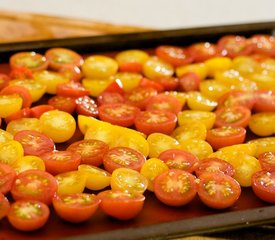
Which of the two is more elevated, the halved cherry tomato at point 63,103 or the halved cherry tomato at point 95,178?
the halved cherry tomato at point 63,103

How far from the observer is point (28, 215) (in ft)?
4.71

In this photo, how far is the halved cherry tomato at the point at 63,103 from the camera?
1948 millimetres

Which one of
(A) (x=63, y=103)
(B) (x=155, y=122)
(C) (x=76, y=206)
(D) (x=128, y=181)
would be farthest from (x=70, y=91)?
(C) (x=76, y=206)

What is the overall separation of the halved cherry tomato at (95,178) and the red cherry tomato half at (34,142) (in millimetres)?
138

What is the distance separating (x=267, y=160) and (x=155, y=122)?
1.08 ft

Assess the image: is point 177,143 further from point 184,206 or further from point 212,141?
point 184,206

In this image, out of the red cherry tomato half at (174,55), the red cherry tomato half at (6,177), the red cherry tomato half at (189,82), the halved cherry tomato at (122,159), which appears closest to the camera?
the red cherry tomato half at (6,177)

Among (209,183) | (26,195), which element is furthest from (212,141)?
(26,195)

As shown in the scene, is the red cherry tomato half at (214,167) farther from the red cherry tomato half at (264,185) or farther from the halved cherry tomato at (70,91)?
the halved cherry tomato at (70,91)

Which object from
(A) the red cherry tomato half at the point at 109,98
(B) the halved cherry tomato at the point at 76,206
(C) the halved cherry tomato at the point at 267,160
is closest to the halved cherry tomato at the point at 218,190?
(C) the halved cherry tomato at the point at 267,160

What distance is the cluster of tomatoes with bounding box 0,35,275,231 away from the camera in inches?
61.1

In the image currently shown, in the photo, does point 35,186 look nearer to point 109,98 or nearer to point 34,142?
point 34,142

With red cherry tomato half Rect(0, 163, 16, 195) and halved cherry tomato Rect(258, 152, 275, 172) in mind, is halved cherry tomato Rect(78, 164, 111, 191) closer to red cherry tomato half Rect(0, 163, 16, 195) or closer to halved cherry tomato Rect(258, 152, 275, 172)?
red cherry tomato half Rect(0, 163, 16, 195)

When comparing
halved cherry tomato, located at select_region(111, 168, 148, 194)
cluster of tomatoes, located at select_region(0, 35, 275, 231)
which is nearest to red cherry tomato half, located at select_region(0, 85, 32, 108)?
cluster of tomatoes, located at select_region(0, 35, 275, 231)
